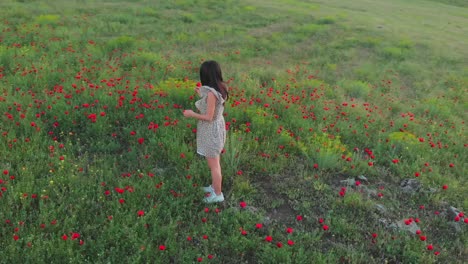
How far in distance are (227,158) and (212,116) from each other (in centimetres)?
138

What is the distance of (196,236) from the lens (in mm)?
4820

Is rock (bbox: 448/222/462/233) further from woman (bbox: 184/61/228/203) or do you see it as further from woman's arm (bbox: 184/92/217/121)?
woman's arm (bbox: 184/92/217/121)

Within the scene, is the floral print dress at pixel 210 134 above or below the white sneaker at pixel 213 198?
above

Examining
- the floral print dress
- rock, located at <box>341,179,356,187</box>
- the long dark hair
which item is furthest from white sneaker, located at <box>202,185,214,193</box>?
rock, located at <box>341,179,356,187</box>

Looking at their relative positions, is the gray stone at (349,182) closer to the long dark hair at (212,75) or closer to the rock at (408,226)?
the rock at (408,226)

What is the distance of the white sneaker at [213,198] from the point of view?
17.6 feet

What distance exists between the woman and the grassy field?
1.33ft

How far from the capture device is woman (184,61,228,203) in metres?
4.94

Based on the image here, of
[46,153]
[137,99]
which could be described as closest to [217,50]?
[137,99]

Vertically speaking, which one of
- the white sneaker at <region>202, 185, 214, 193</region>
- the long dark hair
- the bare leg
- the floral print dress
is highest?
the long dark hair

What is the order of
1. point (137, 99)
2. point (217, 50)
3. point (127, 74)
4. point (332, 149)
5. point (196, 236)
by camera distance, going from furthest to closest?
point (217, 50), point (127, 74), point (137, 99), point (332, 149), point (196, 236)

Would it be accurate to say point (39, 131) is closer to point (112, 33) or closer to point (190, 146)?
point (190, 146)

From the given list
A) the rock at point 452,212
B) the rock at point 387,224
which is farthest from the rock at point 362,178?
the rock at point 452,212

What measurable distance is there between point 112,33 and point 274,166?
957cm
